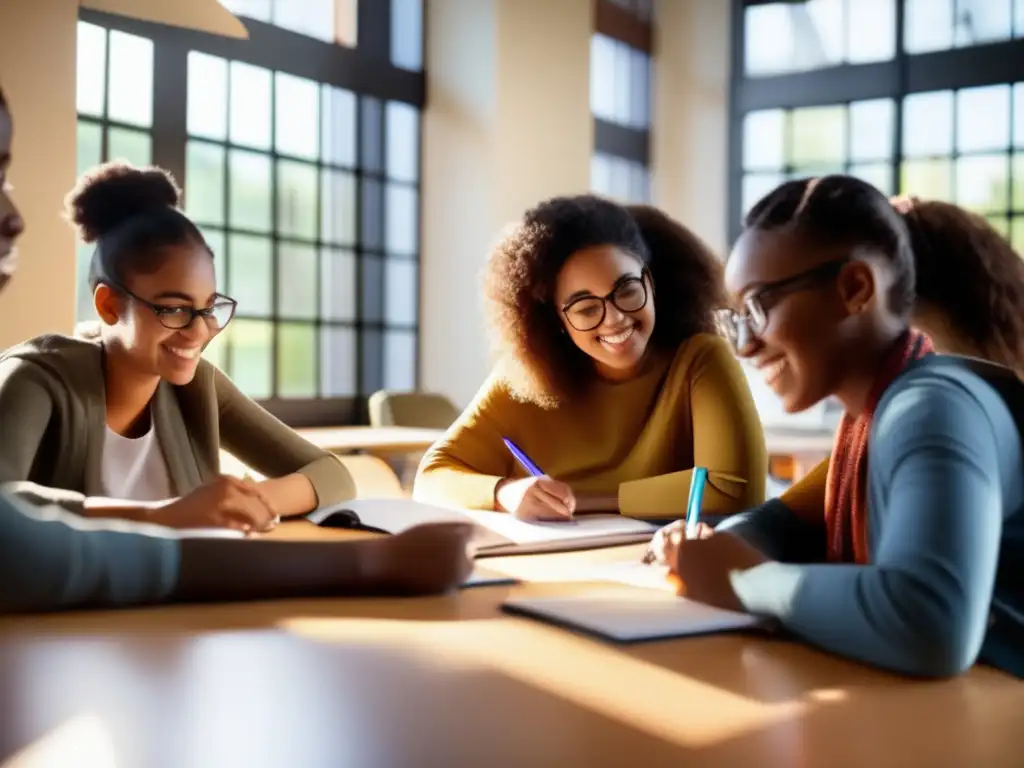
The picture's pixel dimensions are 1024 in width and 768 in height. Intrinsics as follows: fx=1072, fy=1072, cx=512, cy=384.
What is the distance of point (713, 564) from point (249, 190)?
4332 millimetres

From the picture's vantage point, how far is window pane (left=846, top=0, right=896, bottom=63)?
20.9 feet

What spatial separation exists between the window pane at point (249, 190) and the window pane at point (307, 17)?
2.18 ft

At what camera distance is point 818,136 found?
21.7 ft

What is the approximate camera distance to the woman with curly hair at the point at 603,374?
1917mm

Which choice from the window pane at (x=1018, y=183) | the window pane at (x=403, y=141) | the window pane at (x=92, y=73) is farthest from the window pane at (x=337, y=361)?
the window pane at (x=1018, y=183)

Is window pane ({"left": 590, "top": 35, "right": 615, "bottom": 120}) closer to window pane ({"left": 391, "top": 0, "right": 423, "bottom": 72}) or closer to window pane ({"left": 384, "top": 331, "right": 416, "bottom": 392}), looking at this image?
window pane ({"left": 391, "top": 0, "right": 423, "bottom": 72})

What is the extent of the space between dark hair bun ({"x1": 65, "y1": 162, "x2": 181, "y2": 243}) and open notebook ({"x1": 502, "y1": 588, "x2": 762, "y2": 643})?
1.13 meters

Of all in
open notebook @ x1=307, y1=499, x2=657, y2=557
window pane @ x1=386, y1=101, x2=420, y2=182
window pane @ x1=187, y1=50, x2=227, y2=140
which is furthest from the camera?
window pane @ x1=386, y1=101, x2=420, y2=182

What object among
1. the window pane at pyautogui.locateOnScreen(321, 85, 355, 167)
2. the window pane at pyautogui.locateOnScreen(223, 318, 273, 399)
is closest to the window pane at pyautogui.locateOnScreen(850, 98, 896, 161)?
the window pane at pyautogui.locateOnScreen(321, 85, 355, 167)

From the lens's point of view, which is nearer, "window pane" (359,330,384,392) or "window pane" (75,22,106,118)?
"window pane" (75,22,106,118)

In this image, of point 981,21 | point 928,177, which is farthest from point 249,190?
point 981,21

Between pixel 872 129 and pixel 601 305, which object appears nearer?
pixel 601 305

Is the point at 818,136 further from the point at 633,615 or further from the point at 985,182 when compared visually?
the point at 633,615

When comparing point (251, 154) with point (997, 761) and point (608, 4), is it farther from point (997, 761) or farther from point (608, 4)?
point (997, 761)
